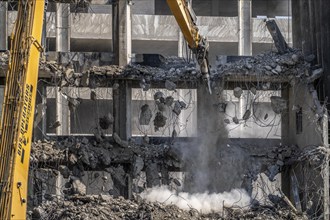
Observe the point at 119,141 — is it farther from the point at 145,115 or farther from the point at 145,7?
the point at 145,7

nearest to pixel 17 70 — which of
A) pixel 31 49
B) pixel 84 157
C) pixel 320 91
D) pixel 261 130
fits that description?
pixel 31 49

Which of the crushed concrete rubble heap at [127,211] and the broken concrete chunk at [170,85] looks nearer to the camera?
the crushed concrete rubble heap at [127,211]

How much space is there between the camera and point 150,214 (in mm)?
16906

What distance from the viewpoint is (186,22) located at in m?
18.0

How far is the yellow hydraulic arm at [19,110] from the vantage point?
36.5 feet

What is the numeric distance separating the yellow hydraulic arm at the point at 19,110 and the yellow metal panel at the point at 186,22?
18.1 ft

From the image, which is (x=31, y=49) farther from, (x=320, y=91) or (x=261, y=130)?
(x=261, y=130)

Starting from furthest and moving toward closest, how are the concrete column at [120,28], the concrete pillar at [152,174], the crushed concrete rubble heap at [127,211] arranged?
the concrete column at [120,28]
the concrete pillar at [152,174]
the crushed concrete rubble heap at [127,211]

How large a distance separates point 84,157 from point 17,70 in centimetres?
1027

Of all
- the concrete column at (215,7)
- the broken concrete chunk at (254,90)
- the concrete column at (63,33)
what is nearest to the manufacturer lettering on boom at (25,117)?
the broken concrete chunk at (254,90)

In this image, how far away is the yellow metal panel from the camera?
17.7 meters

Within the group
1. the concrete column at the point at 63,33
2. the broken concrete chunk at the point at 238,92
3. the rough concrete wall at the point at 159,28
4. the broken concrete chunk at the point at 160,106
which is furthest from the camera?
the rough concrete wall at the point at 159,28

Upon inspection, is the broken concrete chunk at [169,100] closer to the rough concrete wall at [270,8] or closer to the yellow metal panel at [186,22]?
the yellow metal panel at [186,22]

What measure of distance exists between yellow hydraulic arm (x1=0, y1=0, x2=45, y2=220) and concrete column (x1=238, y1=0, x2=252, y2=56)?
26.2 meters
